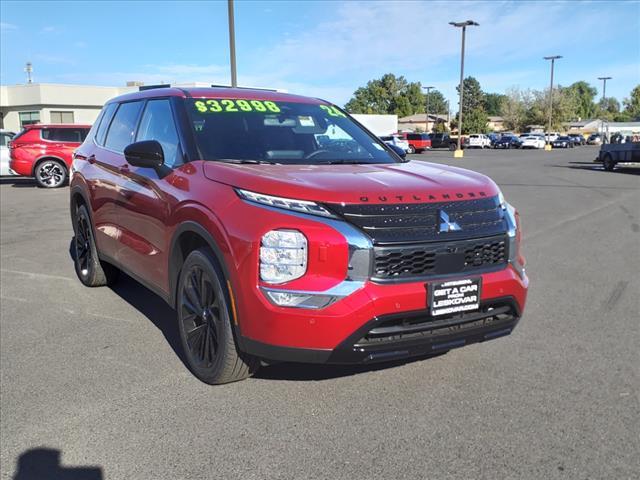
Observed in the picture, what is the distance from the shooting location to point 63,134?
16.6m

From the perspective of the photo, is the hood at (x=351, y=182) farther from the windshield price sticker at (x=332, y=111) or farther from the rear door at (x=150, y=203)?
the windshield price sticker at (x=332, y=111)

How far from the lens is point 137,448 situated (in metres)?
2.88

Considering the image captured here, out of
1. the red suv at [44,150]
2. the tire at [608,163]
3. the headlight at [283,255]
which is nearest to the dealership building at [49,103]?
the red suv at [44,150]

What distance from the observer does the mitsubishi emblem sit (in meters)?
3.10

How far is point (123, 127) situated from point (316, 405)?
308cm

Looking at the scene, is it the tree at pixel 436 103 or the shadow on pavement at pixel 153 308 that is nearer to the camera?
the shadow on pavement at pixel 153 308

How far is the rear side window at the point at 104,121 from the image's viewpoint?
5.44 metres

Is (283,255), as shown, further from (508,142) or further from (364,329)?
(508,142)

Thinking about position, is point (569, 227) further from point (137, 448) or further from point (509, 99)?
point (509, 99)

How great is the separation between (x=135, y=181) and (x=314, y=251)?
2.01m

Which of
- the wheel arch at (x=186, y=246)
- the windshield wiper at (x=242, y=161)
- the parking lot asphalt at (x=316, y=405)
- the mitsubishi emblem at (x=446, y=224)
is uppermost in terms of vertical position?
the windshield wiper at (x=242, y=161)

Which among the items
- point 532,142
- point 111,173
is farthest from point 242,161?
point 532,142

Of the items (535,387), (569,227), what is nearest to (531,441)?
(535,387)

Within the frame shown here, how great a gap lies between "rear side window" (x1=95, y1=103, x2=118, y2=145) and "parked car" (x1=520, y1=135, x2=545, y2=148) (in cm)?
5873
